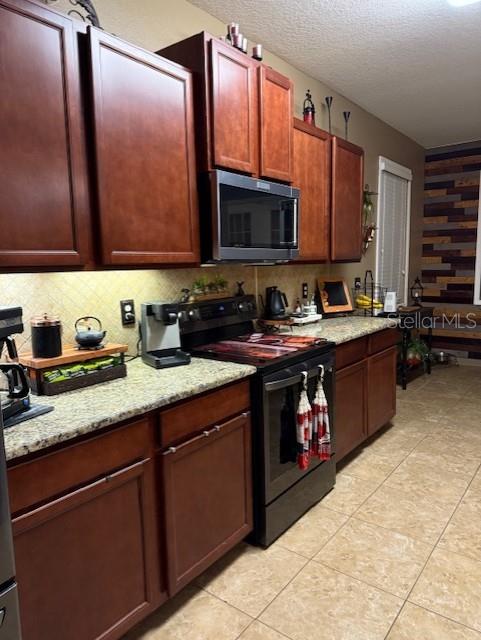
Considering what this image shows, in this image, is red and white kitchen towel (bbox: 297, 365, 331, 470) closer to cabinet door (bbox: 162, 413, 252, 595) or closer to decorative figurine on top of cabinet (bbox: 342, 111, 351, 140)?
cabinet door (bbox: 162, 413, 252, 595)

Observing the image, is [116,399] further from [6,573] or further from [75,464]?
[6,573]

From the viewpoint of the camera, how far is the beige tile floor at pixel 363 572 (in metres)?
1.67

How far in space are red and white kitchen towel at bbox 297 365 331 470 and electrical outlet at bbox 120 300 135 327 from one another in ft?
3.03

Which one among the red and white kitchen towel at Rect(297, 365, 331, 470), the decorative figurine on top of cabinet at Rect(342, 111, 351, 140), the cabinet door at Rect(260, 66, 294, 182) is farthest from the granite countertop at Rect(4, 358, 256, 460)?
the decorative figurine on top of cabinet at Rect(342, 111, 351, 140)

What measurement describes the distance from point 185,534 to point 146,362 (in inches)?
29.8

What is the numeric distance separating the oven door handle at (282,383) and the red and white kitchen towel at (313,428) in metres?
0.05

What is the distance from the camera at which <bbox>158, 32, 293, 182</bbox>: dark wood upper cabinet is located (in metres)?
2.03

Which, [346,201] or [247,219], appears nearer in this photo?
[247,219]

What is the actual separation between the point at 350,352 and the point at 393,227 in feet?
8.75

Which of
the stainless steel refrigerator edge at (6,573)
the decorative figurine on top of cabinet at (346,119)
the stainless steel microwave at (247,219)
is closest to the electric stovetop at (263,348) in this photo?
the stainless steel microwave at (247,219)

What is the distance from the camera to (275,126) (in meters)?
2.43

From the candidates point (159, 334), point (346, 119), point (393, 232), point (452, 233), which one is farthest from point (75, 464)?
point (452, 233)

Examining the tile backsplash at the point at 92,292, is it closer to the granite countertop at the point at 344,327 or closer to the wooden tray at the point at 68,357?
the wooden tray at the point at 68,357

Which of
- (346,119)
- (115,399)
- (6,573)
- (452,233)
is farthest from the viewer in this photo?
(452,233)
